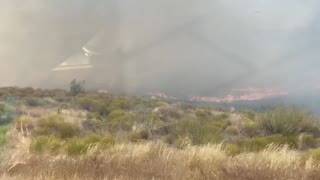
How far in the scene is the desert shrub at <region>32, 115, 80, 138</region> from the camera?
2578 cm

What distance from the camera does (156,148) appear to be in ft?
55.5

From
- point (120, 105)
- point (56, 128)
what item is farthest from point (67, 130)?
point (120, 105)

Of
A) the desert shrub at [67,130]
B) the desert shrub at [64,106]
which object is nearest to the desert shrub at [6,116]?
the desert shrub at [67,130]

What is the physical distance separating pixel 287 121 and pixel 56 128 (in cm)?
1422

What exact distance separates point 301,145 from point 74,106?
23.5m

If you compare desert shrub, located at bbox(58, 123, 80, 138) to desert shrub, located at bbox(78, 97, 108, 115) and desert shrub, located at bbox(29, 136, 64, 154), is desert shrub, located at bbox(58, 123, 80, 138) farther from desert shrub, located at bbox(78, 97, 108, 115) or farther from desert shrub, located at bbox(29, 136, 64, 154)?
desert shrub, located at bbox(78, 97, 108, 115)

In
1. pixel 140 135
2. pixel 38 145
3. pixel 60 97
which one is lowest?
pixel 140 135

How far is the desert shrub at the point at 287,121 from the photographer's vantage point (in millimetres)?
30125

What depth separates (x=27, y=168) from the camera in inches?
509

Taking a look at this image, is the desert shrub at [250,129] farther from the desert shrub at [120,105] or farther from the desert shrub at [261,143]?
the desert shrub at [120,105]

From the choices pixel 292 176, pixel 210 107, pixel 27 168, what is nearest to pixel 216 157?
pixel 292 176

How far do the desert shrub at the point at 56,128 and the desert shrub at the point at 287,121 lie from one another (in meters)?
12.2

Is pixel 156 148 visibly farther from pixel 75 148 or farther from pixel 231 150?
pixel 231 150

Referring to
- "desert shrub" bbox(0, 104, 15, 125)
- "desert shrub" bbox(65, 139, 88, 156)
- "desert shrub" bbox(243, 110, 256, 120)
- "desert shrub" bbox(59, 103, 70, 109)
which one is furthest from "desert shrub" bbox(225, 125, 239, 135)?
"desert shrub" bbox(59, 103, 70, 109)
